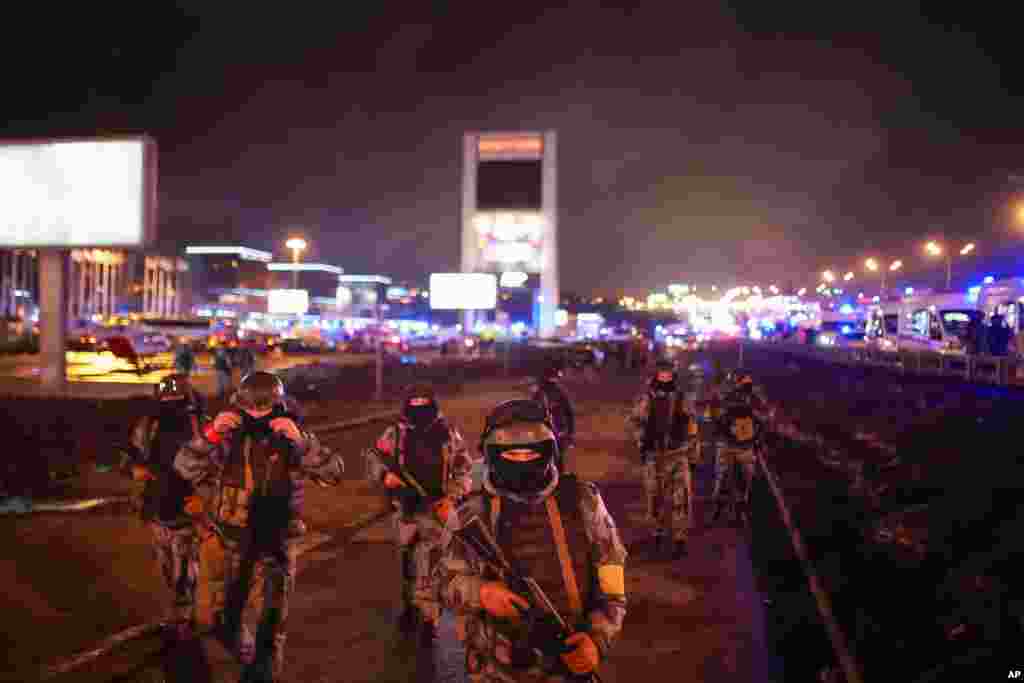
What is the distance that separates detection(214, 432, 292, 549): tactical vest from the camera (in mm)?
4488

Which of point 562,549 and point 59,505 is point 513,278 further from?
point 562,549

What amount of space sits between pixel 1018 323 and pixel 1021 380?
865 cm

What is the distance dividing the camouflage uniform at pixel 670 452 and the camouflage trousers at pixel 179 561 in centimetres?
448

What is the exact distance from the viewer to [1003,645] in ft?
18.9

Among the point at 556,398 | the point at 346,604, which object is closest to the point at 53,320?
the point at 556,398

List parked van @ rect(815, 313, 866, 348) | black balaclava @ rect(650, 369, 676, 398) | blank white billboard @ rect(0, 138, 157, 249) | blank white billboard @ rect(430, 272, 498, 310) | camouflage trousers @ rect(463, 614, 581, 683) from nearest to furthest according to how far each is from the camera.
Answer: camouflage trousers @ rect(463, 614, 581, 683) → black balaclava @ rect(650, 369, 676, 398) → blank white billboard @ rect(0, 138, 157, 249) → parked van @ rect(815, 313, 866, 348) → blank white billboard @ rect(430, 272, 498, 310)

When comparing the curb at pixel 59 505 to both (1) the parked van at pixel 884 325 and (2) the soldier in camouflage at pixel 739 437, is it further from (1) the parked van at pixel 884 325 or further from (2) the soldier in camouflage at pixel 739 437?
(1) the parked van at pixel 884 325

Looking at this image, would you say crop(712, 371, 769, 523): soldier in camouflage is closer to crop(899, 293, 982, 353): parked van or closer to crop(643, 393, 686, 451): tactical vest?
crop(643, 393, 686, 451): tactical vest

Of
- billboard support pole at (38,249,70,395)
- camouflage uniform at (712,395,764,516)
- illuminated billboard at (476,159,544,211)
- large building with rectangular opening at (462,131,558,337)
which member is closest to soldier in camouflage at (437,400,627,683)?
camouflage uniform at (712,395,764,516)

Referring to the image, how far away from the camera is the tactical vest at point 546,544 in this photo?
3021 millimetres

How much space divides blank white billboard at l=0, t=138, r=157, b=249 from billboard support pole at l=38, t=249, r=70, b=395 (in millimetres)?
978

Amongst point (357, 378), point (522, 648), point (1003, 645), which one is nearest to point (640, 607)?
point (1003, 645)

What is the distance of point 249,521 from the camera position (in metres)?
4.48

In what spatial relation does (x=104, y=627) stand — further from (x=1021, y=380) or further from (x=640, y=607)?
(x=1021, y=380)
